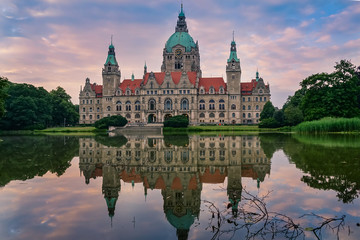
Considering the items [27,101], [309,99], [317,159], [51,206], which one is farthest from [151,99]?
[51,206]

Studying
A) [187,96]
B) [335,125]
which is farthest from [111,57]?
[335,125]

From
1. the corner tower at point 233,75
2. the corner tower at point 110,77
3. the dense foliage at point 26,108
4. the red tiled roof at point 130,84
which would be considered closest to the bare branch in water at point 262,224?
the dense foliage at point 26,108

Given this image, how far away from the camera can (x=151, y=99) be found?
91312 mm

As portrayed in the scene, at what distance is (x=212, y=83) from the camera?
307 ft

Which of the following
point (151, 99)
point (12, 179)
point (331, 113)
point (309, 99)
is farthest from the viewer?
point (151, 99)

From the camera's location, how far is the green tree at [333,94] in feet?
171

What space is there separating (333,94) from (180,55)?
59075 mm

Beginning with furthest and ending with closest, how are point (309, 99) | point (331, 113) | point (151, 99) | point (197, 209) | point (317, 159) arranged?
point (151, 99) → point (309, 99) → point (331, 113) → point (317, 159) → point (197, 209)

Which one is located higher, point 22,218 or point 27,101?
point 27,101

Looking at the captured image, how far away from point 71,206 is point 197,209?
11.6ft

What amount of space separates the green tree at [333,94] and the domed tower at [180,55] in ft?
167

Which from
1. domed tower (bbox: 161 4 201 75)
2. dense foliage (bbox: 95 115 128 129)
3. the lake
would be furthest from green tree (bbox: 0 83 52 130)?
A: the lake

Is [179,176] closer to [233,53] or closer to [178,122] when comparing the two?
[178,122]

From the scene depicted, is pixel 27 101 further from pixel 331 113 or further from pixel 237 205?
pixel 237 205
